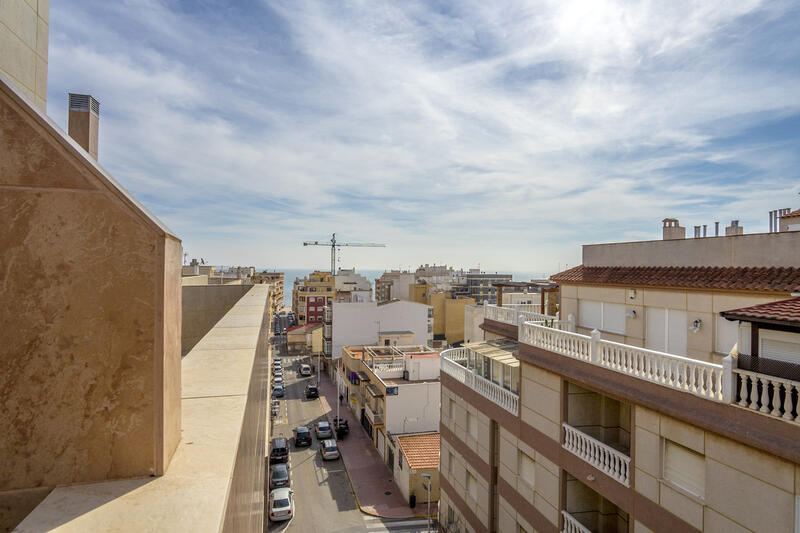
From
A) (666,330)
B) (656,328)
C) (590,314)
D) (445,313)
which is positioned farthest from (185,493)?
(445,313)

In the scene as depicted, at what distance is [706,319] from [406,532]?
17771mm

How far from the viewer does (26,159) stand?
2.04 meters

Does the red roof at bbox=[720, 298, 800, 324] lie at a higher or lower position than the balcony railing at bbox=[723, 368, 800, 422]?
higher

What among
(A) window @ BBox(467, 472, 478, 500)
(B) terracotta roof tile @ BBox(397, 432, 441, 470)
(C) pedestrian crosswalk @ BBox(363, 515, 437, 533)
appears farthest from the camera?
(B) terracotta roof tile @ BBox(397, 432, 441, 470)

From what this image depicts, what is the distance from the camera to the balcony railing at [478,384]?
13867mm

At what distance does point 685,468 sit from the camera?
8094 millimetres

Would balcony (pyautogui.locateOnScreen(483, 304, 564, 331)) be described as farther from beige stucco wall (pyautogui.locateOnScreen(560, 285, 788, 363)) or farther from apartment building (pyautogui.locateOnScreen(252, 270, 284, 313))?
apartment building (pyautogui.locateOnScreen(252, 270, 284, 313))

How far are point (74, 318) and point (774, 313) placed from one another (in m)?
8.93

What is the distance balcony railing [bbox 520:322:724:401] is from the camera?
759 cm

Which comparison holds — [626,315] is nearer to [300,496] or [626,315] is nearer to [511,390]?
[511,390]

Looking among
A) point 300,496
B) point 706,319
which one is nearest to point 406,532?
point 300,496

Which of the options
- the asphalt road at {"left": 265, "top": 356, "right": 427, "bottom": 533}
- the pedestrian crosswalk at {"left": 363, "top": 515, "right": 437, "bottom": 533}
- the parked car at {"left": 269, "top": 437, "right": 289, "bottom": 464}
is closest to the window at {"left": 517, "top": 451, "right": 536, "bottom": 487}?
the asphalt road at {"left": 265, "top": 356, "right": 427, "bottom": 533}

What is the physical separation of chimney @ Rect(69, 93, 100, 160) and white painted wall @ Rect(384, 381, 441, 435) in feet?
92.7

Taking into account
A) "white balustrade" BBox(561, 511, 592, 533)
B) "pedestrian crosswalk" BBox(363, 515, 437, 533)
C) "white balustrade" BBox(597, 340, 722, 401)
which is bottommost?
"pedestrian crosswalk" BBox(363, 515, 437, 533)
